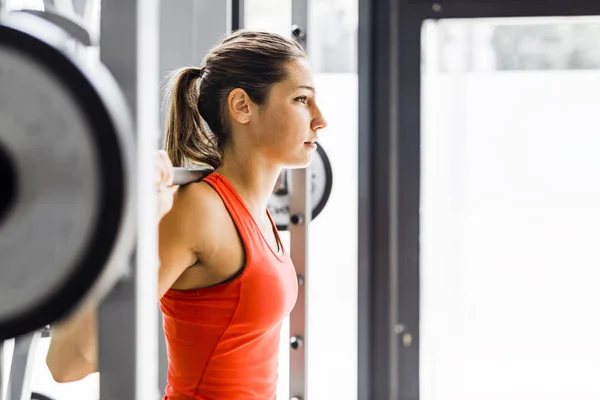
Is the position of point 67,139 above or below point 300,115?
below

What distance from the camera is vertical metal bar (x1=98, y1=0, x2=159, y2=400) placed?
599 mm

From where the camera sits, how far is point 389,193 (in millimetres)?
2637

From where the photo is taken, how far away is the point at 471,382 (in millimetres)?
2676

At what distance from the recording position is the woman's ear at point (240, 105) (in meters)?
1.35

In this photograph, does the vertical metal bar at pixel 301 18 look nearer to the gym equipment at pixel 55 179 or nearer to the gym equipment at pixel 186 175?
the gym equipment at pixel 186 175

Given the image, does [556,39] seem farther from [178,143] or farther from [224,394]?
[224,394]

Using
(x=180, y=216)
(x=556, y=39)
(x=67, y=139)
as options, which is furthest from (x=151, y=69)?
(x=556, y=39)

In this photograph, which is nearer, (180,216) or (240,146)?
(180,216)

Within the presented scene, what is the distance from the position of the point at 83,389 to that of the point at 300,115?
1542 mm

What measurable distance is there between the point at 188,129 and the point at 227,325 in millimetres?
464

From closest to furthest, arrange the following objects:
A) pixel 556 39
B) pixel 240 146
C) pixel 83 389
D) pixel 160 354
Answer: pixel 240 146 < pixel 160 354 < pixel 83 389 < pixel 556 39

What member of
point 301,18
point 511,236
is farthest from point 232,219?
point 511,236

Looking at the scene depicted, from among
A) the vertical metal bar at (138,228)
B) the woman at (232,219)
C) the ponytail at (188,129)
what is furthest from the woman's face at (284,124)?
the vertical metal bar at (138,228)

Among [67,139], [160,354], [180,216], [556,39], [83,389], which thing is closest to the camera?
[67,139]
